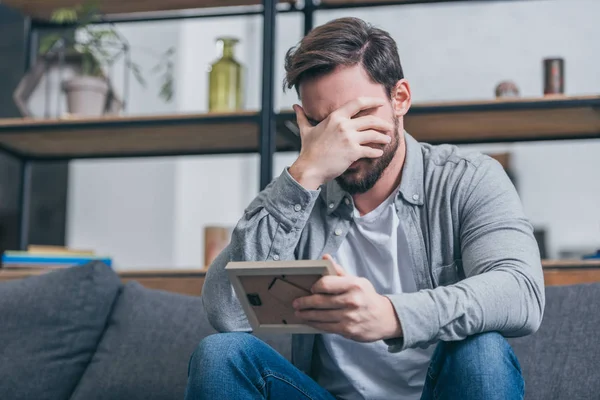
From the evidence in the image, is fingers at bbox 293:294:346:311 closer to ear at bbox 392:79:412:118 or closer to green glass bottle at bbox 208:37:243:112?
ear at bbox 392:79:412:118

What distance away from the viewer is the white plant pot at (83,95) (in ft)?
8.31

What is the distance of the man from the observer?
4.32 feet

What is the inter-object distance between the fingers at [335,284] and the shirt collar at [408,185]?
420 mm

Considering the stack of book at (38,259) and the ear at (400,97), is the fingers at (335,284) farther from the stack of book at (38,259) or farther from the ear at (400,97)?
the stack of book at (38,259)

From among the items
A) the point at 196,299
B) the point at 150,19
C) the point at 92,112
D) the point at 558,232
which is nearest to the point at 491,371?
the point at 196,299

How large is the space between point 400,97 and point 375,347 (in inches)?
20.1

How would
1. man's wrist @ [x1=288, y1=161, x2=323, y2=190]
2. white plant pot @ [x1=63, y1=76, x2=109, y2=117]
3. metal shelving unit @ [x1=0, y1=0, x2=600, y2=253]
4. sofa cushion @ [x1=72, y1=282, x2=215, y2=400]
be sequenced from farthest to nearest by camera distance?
white plant pot @ [x1=63, y1=76, x2=109, y2=117] < metal shelving unit @ [x1=0, y1=0, x2=600, y2=253] < sofa cushion @ [x1=72, y1=282, x2=215, y2=400] < man's wrist @ [x1=288, y1=161, x2=323, y2=190]

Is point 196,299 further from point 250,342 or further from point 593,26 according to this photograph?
point 593,26

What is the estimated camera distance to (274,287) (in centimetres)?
124

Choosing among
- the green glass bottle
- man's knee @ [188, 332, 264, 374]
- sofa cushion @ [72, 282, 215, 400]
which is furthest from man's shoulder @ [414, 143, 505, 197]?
the green glass bottle

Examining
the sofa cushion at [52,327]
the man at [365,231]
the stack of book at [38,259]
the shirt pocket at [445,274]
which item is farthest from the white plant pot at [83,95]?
the shirt pocket at [445,274]

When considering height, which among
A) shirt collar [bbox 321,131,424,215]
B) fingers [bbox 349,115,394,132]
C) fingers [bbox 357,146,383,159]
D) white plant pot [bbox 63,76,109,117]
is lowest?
shirt collar [bbox 321,131,424,215]

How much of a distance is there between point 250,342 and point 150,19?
1793 mm

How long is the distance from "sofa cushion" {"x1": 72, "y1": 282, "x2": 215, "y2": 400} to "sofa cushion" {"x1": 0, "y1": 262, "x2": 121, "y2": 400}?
0.04 m
